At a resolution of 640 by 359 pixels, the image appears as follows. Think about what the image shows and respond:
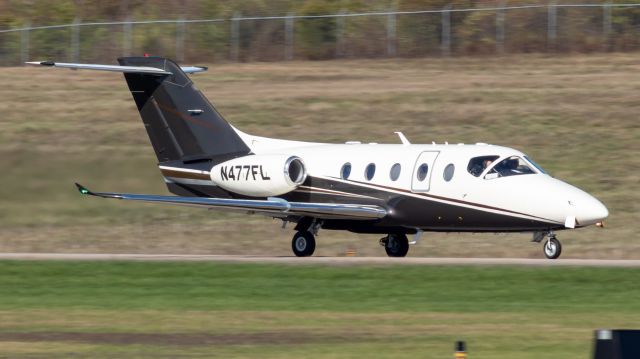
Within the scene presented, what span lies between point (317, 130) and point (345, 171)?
13813 mm

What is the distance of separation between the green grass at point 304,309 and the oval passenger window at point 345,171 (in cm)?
347

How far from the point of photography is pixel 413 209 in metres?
27.2

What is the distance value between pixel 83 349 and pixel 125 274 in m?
9.15

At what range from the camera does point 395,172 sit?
2748 cm

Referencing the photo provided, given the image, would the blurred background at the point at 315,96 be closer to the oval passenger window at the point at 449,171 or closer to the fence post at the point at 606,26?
the fence post at the point at 606,26

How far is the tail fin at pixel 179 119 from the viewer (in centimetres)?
2966

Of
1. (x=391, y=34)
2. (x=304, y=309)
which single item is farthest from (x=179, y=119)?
(x=391, y=34)

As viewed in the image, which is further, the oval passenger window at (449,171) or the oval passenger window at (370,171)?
the oval passenger window at (370,171)

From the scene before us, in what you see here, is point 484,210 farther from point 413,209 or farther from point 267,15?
point 267,15

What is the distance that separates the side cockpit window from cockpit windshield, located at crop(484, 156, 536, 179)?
0.48 ft

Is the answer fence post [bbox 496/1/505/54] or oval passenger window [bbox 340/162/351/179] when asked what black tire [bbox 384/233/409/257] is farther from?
fence post [bbox 496/1/505/54]

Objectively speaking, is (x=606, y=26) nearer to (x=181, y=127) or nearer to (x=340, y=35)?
(x=340, y=35)

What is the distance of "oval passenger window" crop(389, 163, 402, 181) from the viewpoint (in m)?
27.5

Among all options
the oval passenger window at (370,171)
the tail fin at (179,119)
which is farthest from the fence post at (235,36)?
the oval passenger window at (370,171)
